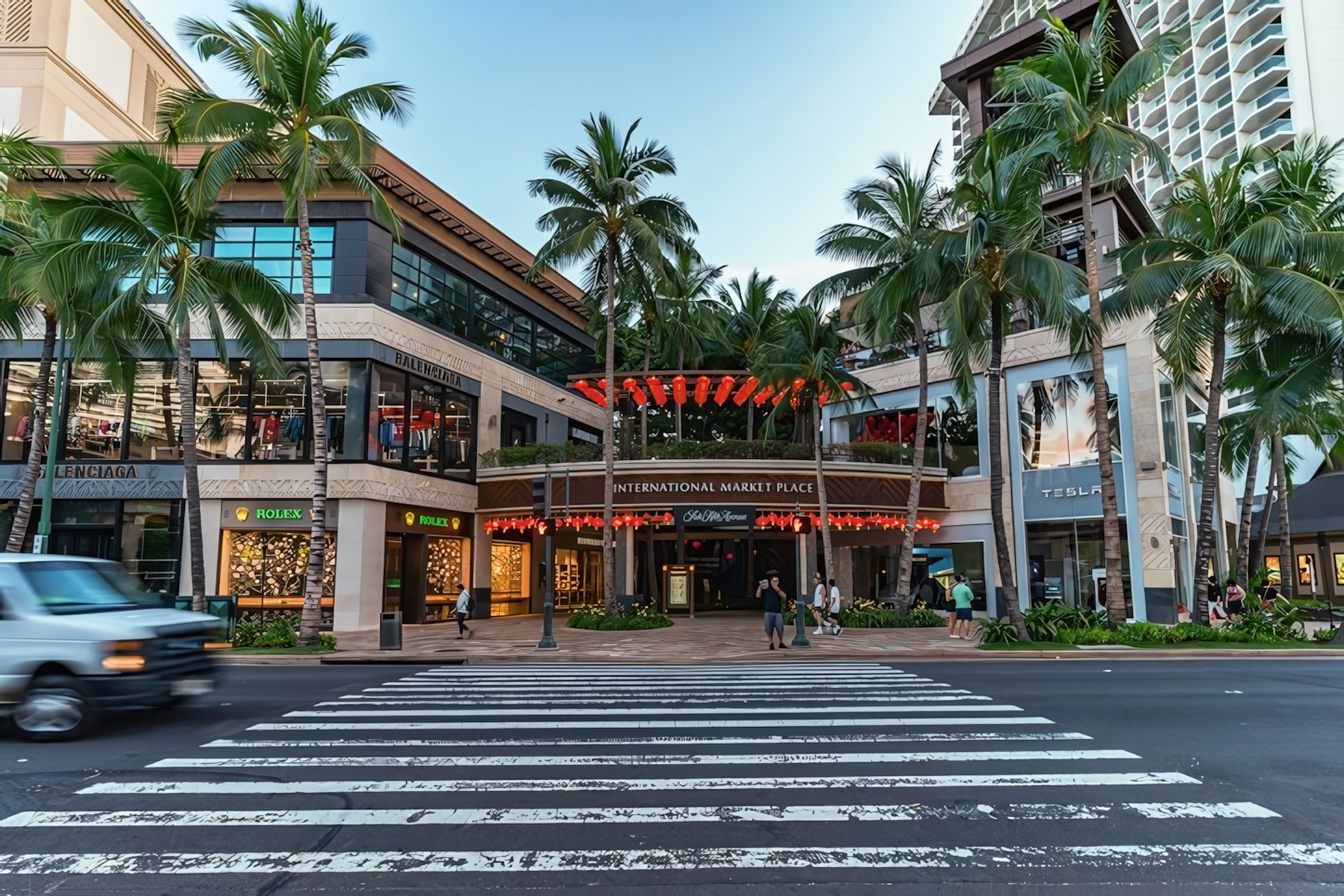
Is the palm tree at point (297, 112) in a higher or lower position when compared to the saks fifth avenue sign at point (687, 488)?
higher

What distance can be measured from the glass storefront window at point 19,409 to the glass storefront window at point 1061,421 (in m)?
33.0

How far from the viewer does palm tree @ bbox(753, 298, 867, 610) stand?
27.4 m

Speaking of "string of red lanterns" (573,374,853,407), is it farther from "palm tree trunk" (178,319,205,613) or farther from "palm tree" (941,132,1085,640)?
"palm tree trunk" (178,319,205,613)

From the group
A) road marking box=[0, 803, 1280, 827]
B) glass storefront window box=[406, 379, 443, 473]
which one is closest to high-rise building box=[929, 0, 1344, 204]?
glass storefront window box=[406, 379, 443, 473]

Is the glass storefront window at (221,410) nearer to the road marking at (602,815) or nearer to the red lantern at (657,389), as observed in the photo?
the red lantern at (657,389)

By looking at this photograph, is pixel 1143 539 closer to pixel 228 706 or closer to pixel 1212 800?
pixel 1212 800

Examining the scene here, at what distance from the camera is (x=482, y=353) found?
104ft

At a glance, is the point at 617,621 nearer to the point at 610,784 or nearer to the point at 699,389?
the point at 699,389

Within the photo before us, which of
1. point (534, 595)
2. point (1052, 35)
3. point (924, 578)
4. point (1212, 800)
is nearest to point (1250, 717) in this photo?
point (1212, 800)

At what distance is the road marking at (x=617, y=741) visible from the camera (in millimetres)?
8453

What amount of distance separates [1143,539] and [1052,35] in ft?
52.2

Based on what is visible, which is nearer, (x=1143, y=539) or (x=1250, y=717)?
(x=1250, y=717)

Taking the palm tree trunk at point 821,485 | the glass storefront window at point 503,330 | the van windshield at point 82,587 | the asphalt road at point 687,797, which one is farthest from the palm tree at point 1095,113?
the van windshield at point 82,587

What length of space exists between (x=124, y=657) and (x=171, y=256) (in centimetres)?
1467
